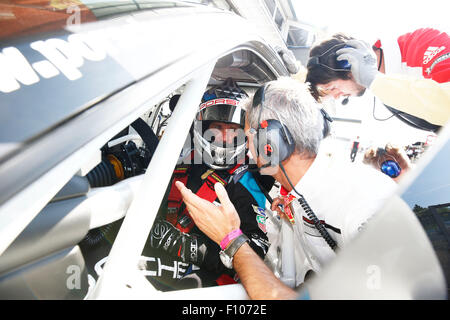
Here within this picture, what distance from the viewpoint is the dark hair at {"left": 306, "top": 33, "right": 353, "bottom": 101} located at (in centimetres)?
191


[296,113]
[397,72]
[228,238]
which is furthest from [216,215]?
[397,72]

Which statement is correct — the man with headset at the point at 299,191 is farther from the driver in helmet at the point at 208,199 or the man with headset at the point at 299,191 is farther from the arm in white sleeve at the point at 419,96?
the arm in white sleeve at the point at 419,96

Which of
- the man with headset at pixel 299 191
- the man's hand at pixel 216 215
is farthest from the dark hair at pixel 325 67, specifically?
the man's hand at pixel 216 215

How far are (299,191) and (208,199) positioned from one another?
66cm

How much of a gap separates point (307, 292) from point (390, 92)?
1404 mm

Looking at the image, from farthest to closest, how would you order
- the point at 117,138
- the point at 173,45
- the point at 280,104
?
the point at 117,138, the point at 280,104, the point at 173,45

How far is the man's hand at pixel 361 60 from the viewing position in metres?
1.73

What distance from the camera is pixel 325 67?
6.46ft

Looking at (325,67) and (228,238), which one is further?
A: (325,67)

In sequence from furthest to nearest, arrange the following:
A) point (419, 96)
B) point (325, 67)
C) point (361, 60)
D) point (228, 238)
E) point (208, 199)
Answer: point (325, 67) → point (361, 60) → point (208, 199) → point (419, 96) → point (228, 238)

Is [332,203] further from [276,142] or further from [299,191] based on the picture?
[276,142]

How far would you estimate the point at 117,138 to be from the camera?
146 centimetres
